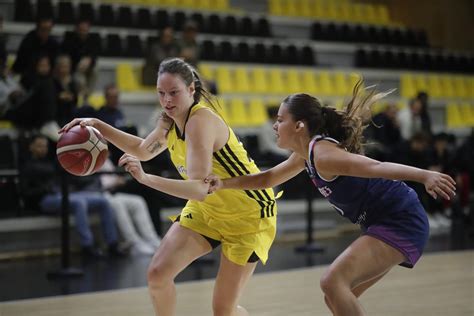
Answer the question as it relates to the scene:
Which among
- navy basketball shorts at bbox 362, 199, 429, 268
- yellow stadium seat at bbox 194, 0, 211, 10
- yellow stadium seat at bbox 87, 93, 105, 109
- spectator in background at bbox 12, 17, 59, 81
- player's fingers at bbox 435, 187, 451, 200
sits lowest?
yellow stadium seat at bbox 87, 93, 105, 109

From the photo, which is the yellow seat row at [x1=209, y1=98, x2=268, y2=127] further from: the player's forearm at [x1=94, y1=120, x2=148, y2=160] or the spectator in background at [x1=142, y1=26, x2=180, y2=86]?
the player's forearm at [x1=94, y1=120, x2=148, y2=160]

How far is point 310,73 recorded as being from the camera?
528 inches

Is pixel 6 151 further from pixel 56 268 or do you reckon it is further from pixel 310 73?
pixel 310 73

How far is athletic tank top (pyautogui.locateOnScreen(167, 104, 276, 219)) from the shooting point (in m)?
4.38

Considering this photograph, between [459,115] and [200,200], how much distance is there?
11.6m

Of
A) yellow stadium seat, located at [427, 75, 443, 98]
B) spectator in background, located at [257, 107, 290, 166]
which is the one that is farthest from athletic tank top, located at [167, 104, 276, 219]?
yellow stadium seat, located at [427, 75, 443, 98]

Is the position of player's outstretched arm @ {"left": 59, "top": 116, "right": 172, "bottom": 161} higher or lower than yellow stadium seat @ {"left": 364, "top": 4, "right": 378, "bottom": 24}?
lower

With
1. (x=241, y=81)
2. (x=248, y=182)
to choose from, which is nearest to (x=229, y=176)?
(x=248, y=182)

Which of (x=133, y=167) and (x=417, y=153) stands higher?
(x=133, y=167)

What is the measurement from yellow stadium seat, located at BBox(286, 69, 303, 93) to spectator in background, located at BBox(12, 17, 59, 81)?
14.5ft

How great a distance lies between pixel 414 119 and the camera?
39.1ft

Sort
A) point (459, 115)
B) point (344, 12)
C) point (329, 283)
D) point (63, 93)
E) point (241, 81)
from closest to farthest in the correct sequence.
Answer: point (329, 283), point (63, 93), point (241, 81), point (459, 115), point (344, 12)

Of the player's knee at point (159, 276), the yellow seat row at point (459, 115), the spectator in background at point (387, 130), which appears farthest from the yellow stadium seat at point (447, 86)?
the player's knee at point (159, 276)

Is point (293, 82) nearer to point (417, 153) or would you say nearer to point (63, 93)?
point (417, 153)
